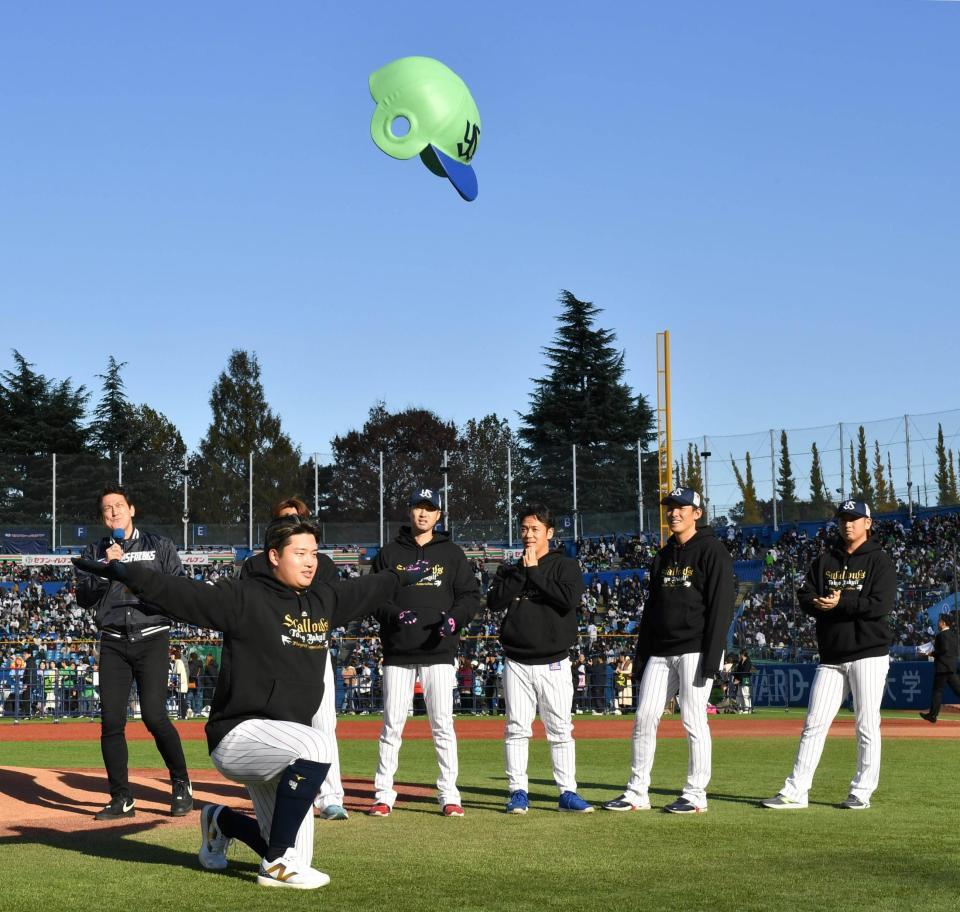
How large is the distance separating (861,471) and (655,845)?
137ft

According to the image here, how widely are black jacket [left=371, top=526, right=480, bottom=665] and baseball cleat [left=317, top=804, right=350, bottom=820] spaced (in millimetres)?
1050

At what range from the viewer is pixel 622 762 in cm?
1355

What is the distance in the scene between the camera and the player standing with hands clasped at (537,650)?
903cm

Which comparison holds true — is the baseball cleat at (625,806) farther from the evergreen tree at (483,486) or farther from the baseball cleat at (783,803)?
the evergreen tree at (483,486)

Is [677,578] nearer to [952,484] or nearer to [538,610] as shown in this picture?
[538,610]

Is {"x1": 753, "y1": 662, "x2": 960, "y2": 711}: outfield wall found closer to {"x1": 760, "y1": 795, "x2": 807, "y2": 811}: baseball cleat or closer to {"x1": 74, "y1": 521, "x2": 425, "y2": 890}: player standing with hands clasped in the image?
{"x1": 760, "y1": 795, "x2": 807, "y2": 811}: baseball cleat

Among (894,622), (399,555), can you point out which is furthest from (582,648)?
(399,555)

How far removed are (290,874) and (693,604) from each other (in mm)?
3964

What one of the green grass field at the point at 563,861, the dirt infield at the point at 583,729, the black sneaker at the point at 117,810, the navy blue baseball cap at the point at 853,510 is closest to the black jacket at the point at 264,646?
the green grass field at the point at 563,861

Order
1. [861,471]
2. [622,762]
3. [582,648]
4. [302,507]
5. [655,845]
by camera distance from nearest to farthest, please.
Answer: [655,845]
[302,507]
[622,762]
[582,648]
[861,471]

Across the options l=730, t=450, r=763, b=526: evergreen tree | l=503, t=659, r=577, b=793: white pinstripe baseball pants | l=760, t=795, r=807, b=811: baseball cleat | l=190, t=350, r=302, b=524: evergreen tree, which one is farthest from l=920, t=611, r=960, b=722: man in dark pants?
l=190, t=350, r=302, b=524: evergreen tree

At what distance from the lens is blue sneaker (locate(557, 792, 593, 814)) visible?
8.80 meters

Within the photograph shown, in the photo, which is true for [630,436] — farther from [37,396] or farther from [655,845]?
[655,845]

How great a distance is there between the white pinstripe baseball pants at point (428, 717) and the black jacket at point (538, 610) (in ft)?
1.67
